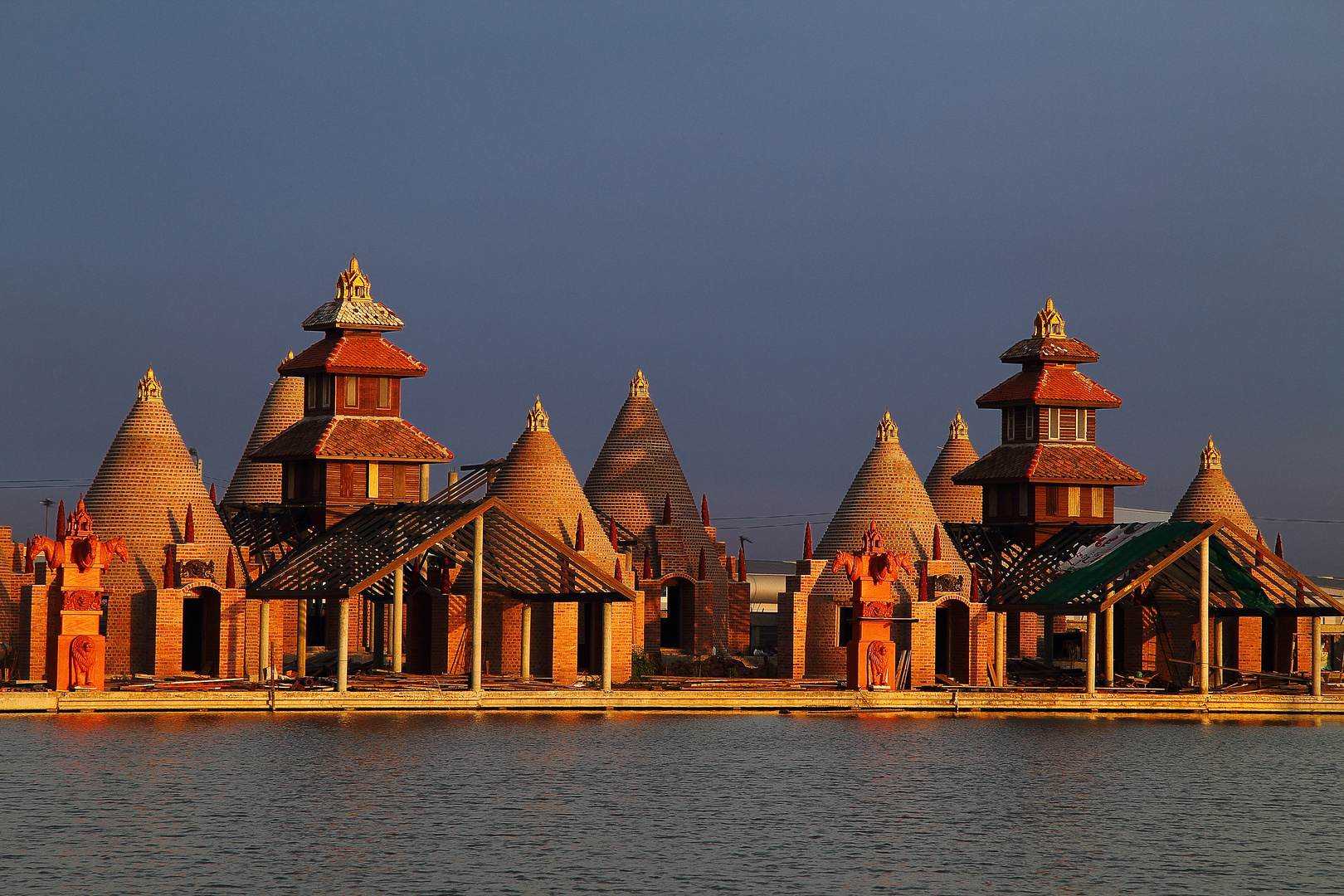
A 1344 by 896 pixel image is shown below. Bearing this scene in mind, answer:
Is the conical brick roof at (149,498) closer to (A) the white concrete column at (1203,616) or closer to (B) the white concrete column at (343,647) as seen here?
(B) the white concrete column at (343,647)

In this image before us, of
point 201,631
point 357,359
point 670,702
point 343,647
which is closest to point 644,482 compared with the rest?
point 357,359

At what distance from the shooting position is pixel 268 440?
2557 inches

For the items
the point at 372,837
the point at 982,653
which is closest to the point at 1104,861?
the point at 372,837

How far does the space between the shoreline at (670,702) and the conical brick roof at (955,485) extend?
50.1 feet

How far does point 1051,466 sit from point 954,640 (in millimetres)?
6152

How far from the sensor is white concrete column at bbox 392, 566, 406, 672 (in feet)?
173

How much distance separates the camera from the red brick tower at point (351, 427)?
183ft

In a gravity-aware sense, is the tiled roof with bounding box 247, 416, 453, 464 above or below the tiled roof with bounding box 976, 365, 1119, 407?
below

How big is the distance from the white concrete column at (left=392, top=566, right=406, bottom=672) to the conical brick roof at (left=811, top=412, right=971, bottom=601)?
1154cm

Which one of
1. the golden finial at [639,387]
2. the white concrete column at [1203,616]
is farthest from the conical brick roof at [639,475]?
the white concrete column at [1203,616]

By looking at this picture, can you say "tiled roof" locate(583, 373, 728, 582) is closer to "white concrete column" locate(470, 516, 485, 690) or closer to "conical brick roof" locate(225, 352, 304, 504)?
"conical brick roof" locate(225, 352, 304, 504)

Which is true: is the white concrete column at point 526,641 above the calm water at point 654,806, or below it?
above

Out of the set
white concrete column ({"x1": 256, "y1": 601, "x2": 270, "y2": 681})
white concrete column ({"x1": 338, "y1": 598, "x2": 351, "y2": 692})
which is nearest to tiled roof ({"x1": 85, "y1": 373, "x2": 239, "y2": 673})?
white concrete column ({"x1": 256, "y1": 601, "x2": 270, "y2": 681})

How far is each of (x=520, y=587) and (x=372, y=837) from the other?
16.0 meters
